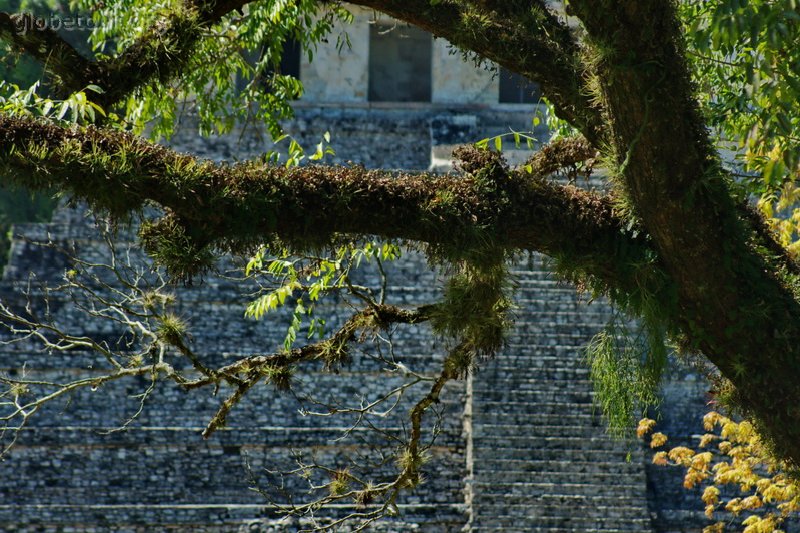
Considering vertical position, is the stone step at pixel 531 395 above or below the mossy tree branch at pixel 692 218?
below

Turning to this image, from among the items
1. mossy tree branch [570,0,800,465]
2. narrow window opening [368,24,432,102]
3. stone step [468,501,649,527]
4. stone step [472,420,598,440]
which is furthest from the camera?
narrow window opening [368,24,432,102]

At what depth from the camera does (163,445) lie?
11531mm

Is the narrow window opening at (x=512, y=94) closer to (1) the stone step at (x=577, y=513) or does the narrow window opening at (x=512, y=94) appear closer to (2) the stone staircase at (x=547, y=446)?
(2) the stone staircase at (x=547, y=446)

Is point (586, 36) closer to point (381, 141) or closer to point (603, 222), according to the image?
point (603, 222)

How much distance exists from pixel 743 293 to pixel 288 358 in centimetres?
199

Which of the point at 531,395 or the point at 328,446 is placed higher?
the point at 531,395

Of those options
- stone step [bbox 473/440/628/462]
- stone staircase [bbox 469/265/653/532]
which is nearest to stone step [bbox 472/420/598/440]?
stone staircase [bbox 469/265/653/532]

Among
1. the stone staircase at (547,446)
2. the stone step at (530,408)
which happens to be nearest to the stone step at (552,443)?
the stone staircase at (547,446)

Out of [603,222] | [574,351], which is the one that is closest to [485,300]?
[603,222]

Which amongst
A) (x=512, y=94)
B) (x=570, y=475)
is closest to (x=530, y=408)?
(x=570, y=475)

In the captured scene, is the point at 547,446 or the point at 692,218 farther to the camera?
the point at 547,446

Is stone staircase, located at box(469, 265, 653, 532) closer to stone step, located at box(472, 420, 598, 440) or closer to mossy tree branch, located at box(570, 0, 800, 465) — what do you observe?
stone step, located at box(472, 420, 598, 440)

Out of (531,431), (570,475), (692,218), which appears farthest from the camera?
(531,431)

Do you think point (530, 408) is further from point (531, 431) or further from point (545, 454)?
point (545, 454)
